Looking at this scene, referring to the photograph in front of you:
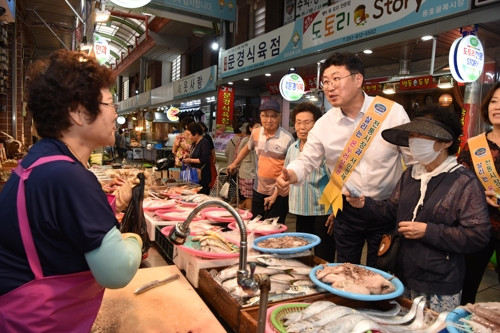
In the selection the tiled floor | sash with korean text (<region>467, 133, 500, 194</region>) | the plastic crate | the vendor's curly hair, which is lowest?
the tiled floor

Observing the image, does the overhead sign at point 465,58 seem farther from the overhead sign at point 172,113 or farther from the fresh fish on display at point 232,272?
the overhead sign at point 172,113

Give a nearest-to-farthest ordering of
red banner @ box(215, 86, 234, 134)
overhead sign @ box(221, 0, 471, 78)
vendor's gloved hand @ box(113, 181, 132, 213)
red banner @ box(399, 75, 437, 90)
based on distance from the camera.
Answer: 1. vendor's gloved hand @ box(113, 181, 132, 213)
2. overhead sign @ box(221, 0, 471, 78)
3. red banner @ box(399, 75, 437, 90)
4. red banner @ box(215, 86, 234, 134)

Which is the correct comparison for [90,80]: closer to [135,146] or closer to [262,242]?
[262,242]

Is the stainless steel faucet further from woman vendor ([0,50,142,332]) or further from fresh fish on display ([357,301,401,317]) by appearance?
fresh fish on display ([357,301,401,317])

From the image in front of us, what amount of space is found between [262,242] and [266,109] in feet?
9.72

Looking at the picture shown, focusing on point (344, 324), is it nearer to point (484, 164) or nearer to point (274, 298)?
point (274, 298)

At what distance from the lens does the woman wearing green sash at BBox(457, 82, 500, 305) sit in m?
2.86

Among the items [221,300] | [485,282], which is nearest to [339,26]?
[485,282]

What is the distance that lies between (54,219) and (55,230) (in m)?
0.04

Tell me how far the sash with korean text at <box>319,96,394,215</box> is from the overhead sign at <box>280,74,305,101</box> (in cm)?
754

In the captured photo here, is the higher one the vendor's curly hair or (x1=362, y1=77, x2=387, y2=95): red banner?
(x1=362, y1=77, x2=387, y2=95): red banner

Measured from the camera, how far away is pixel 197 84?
15734 mm

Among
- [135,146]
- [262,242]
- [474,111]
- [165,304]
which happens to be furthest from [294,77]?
[135,146]

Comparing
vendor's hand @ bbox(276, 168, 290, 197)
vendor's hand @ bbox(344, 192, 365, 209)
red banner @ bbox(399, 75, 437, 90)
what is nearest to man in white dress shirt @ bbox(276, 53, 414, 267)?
vendor's hand @ bbox(276, 168, 290, 197)
